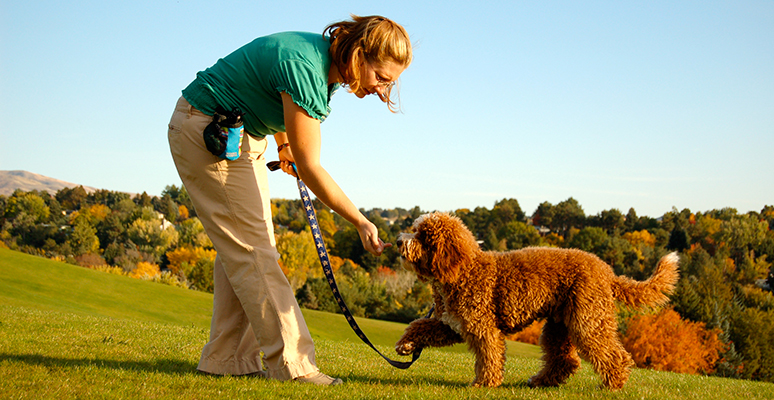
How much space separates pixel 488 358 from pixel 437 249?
38.6 inches

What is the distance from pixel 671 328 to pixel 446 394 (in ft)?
160

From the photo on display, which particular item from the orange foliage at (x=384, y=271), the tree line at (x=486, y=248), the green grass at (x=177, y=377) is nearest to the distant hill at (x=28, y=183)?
the tree line at (x=486, y=248)

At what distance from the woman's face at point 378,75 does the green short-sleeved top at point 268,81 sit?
25cm

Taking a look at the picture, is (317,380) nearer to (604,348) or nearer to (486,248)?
(604,348)

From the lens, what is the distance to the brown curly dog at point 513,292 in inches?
185

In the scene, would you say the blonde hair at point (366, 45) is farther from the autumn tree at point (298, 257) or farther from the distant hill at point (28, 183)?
the distant hill at point (28, 183)

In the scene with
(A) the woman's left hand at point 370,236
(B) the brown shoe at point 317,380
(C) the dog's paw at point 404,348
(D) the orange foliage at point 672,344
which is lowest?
(D) the orange foliage at point 672,344

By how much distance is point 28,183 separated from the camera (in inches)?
4670

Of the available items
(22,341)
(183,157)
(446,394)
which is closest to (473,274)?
(446,394)

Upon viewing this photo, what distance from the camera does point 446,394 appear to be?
4367mm

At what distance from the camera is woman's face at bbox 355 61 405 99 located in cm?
390

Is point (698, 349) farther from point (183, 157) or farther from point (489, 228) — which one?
point (489, 228)

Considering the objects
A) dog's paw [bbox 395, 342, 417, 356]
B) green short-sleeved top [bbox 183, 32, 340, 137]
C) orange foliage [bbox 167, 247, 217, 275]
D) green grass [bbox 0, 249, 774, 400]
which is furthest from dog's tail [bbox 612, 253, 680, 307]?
orange foliage [bbox 167, 247, 217, 275]

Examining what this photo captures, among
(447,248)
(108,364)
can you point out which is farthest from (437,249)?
(108,364)
